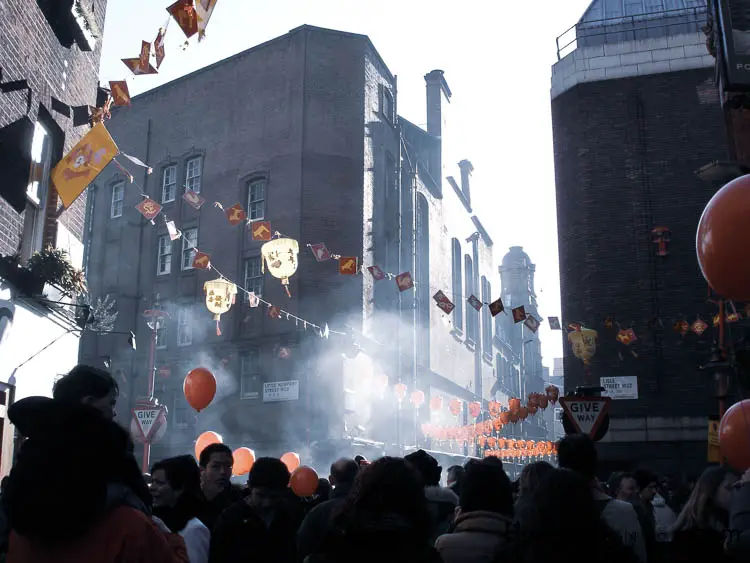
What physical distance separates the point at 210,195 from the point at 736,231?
28304 millimetres

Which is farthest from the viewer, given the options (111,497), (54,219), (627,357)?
(627,357)

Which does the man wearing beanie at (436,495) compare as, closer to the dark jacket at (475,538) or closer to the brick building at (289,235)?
the dark jacket at (475,538)

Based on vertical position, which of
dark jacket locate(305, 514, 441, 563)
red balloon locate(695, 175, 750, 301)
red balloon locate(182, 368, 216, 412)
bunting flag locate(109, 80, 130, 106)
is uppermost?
bunting flag locate(109, 80, 130, 106)

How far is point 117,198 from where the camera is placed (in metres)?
35.4

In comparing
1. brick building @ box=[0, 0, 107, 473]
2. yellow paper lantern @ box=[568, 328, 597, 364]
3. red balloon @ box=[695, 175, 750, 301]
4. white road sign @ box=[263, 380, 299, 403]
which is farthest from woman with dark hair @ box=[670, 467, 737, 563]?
white road sign @ box=[263, 380, 299, 403]

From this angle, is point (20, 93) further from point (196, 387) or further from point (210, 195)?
point (210, 195)

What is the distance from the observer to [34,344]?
10406mm

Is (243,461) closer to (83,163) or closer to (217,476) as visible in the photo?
(83,163)

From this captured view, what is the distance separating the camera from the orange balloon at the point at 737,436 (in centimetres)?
665

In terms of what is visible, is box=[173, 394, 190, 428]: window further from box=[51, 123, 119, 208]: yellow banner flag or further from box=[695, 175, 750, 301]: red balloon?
box=[695, 175, 750, 301]: red balloon

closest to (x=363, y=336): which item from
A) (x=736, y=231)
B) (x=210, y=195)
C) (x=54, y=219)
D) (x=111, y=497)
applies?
(x=210, y=195)

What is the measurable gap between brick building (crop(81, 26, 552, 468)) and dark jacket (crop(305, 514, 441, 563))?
2431 cm

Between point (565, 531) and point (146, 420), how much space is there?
49.0ft

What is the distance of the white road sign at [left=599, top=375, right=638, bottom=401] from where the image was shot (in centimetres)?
2239
